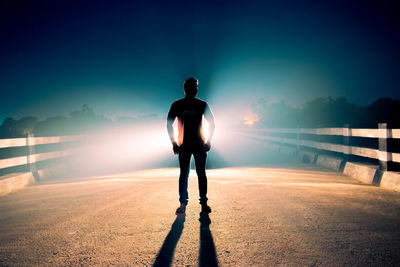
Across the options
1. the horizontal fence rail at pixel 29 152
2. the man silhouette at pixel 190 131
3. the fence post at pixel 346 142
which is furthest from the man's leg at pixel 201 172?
the fence post at pixel 346 142

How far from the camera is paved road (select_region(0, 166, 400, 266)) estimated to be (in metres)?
2.30

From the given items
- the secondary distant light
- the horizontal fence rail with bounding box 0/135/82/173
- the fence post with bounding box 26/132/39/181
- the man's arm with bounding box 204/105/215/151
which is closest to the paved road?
the man's arm with bounding box 204/105/215/151

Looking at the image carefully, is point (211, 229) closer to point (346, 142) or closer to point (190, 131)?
point (190, 131)

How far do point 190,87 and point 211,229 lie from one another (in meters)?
1.97

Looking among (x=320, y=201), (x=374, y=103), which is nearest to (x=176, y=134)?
(x=320, y=201)

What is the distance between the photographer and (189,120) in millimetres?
3590

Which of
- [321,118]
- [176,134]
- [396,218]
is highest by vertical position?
[321,118]

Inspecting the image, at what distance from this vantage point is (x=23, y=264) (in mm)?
2258

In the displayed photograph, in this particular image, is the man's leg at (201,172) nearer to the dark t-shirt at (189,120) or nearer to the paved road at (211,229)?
the dark t-shirt at (189,120)

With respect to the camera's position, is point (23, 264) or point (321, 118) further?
point (321, 118)

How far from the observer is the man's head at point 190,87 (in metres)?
3.62

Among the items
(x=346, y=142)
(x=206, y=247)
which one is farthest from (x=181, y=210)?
(x=346, y=142)

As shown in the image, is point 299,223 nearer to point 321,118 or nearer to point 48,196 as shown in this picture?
point 48,196

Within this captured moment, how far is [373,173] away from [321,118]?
69567 millimetres
